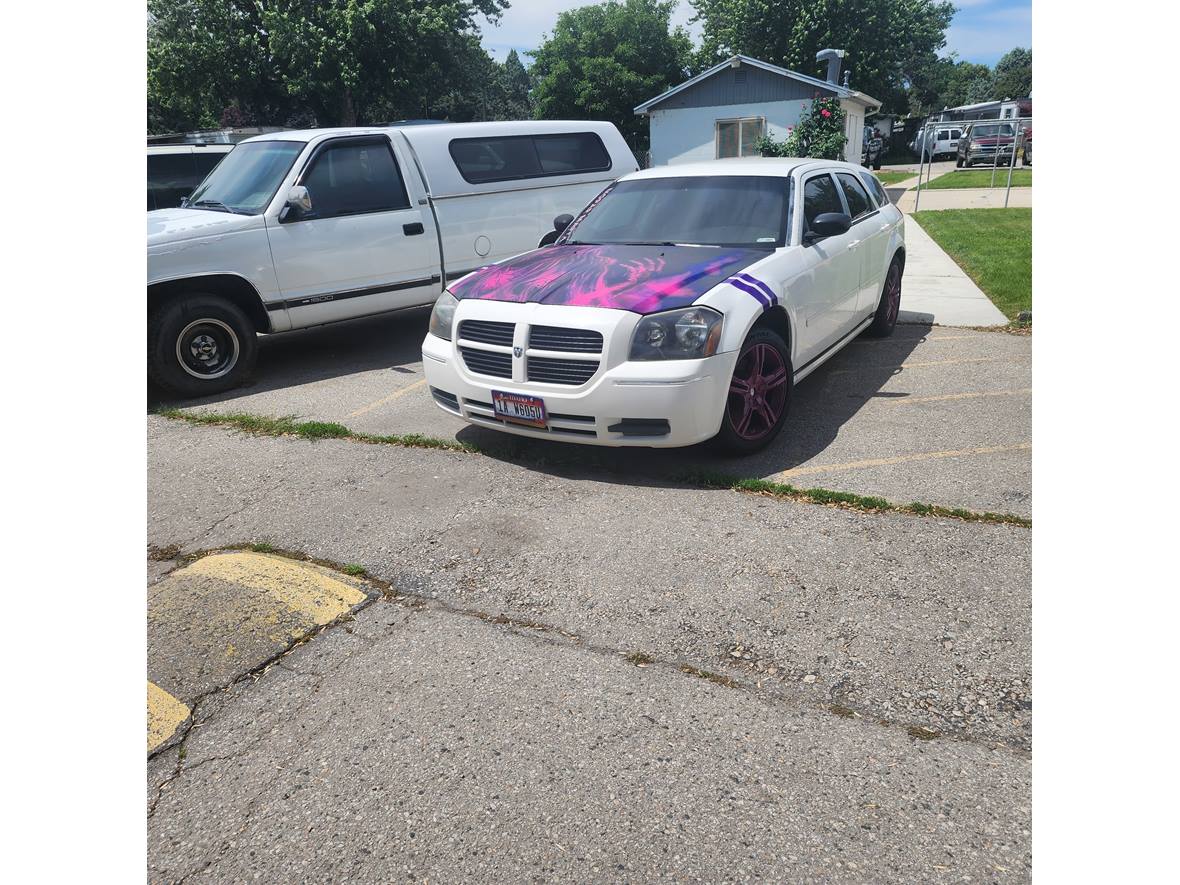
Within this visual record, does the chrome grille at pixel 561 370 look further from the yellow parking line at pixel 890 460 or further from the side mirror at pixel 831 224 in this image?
the side mirror at pixel 831 224

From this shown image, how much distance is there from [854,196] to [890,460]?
9.84ft

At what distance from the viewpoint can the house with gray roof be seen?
1222 inches

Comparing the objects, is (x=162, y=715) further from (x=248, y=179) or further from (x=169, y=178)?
(x=169, y=178)

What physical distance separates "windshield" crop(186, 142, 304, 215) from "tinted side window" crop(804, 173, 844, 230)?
4.29 m

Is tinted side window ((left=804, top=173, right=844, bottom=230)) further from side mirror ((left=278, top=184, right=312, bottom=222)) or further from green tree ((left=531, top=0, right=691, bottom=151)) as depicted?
green tree ((left=531, top=0, right=691, bottom=151))

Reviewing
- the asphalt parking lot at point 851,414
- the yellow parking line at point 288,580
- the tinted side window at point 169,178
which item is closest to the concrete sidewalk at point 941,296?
the asphalt parking lot at point 851,414

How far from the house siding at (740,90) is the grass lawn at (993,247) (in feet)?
47.1

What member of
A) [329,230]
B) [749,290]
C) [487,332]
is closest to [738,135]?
[329,230]

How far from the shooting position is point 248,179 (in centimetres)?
760

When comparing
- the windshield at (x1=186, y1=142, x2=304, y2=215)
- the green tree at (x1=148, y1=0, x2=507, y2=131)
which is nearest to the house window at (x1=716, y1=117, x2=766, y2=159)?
the green tree at (x1=148, y1=0, x2=507, y2=131)

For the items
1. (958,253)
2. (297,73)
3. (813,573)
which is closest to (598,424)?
(813,573)

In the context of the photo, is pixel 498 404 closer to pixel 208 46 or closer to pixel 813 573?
pixel 813 573

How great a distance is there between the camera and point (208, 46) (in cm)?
3578

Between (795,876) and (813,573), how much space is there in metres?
1.69
